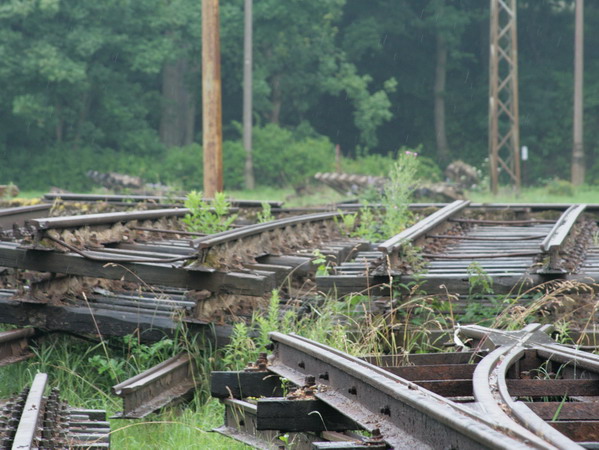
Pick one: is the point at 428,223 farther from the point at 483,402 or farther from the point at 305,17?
the point at 305,17

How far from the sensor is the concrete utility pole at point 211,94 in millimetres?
14070

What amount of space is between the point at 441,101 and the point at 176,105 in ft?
42.4

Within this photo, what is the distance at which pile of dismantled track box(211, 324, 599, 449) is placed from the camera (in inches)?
110

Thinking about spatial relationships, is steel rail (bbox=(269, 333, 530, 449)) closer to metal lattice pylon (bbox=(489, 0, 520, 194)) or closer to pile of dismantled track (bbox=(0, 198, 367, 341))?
pile of dismantled track (bbox=(0, 198, 367, 341))

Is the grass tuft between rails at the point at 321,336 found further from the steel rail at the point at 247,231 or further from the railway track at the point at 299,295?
the steel rail at the point at 247,231

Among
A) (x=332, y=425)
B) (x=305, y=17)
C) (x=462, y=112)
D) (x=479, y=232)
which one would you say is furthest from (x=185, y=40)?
(x=332, y=425)

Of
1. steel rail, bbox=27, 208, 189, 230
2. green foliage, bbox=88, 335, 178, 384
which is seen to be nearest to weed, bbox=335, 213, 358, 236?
steel rail, bbox=27, 208, 189, 230

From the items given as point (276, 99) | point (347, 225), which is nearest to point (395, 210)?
point (347, 225)

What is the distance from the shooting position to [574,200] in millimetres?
26297

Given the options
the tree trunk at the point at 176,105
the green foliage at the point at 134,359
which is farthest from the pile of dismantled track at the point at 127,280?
the tree trunk at the point at 176,105

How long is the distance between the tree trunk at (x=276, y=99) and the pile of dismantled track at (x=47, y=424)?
117ft

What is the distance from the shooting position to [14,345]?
6.40 meters

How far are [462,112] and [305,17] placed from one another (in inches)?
386

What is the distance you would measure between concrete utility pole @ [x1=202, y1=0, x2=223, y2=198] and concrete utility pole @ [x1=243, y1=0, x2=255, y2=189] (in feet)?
53.2
